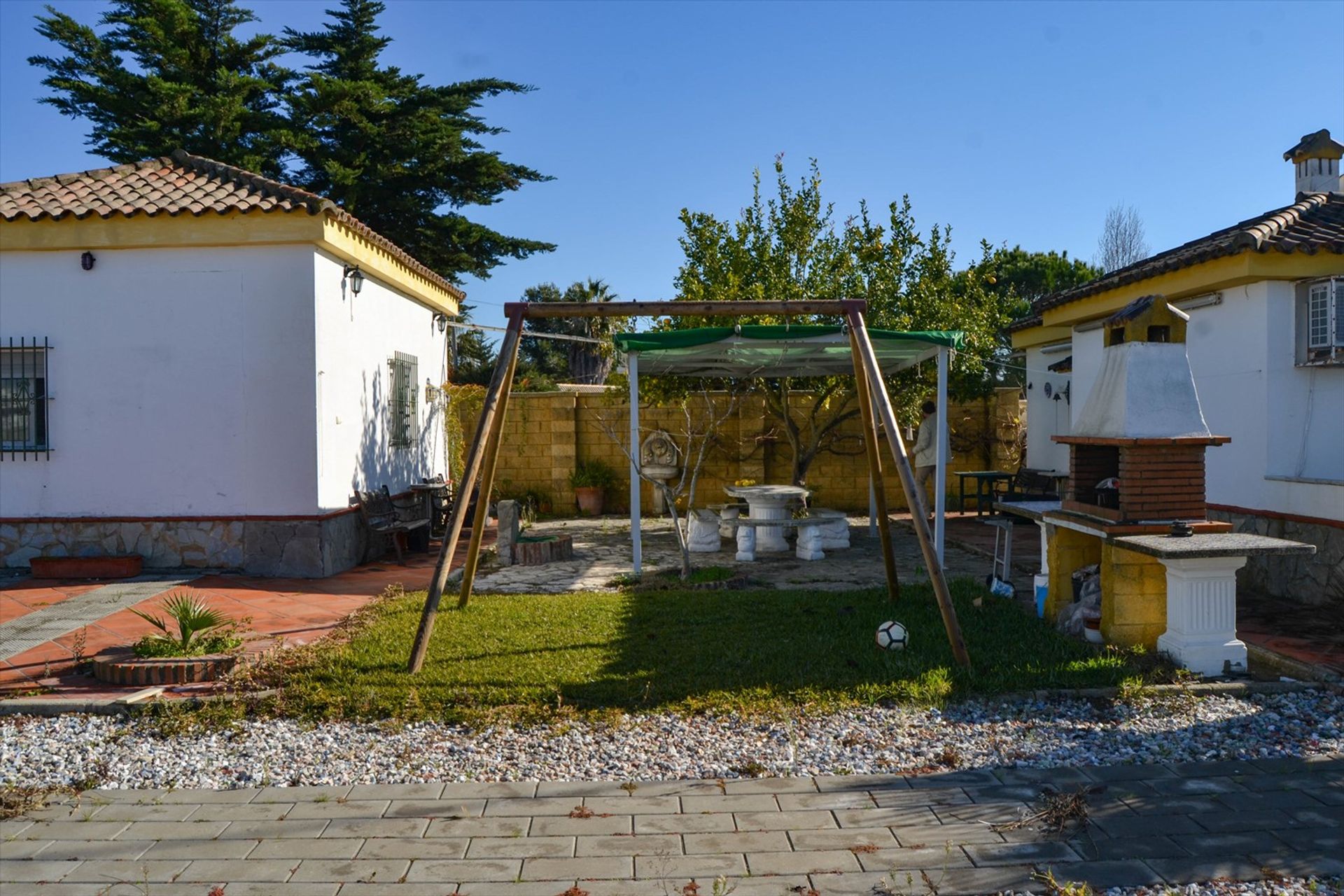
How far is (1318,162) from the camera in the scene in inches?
448

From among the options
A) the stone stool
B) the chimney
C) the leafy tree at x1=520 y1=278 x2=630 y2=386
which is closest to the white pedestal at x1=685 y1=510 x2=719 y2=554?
the stone stool

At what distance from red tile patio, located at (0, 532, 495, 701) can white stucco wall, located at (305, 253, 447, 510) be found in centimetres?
101

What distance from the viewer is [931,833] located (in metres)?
3.89

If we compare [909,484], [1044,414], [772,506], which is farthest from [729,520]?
[1044,414]

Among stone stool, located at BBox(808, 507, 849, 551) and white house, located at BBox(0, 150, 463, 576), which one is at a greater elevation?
white house, located at BBox(0, 150, 463, 576)

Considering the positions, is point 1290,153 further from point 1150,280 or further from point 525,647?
point 525,647

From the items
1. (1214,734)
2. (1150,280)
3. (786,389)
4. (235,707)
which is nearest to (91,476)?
(235,707)

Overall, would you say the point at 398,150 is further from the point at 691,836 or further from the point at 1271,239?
the point at 691,836

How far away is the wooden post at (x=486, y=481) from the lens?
7.43m

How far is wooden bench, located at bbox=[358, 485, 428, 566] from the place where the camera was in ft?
36.3

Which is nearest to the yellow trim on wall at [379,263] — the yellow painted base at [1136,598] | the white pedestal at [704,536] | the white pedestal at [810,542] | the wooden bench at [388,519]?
the wooden bench at [388,519]

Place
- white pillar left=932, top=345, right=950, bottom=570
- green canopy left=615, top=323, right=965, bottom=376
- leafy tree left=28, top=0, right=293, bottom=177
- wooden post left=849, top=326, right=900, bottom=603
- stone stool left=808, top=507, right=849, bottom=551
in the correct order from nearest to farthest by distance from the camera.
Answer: wooden post left=849, top=326, right=900, bottom=603 → green canopy left=615, top=323, right=965, bottom=376 → white pillar left=932, top=345, right=950, bottom=570 → stone stool left=808, top=507, right=849, bottom=551 → leafy tree left=28, top=0, right=293, bottom=177

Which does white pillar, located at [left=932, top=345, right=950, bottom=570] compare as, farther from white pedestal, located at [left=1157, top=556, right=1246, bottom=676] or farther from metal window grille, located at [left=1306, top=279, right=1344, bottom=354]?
white pedestal, located at [left=1157, top=556, right=1246, bottom=676]

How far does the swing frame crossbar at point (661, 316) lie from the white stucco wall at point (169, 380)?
309 cm
